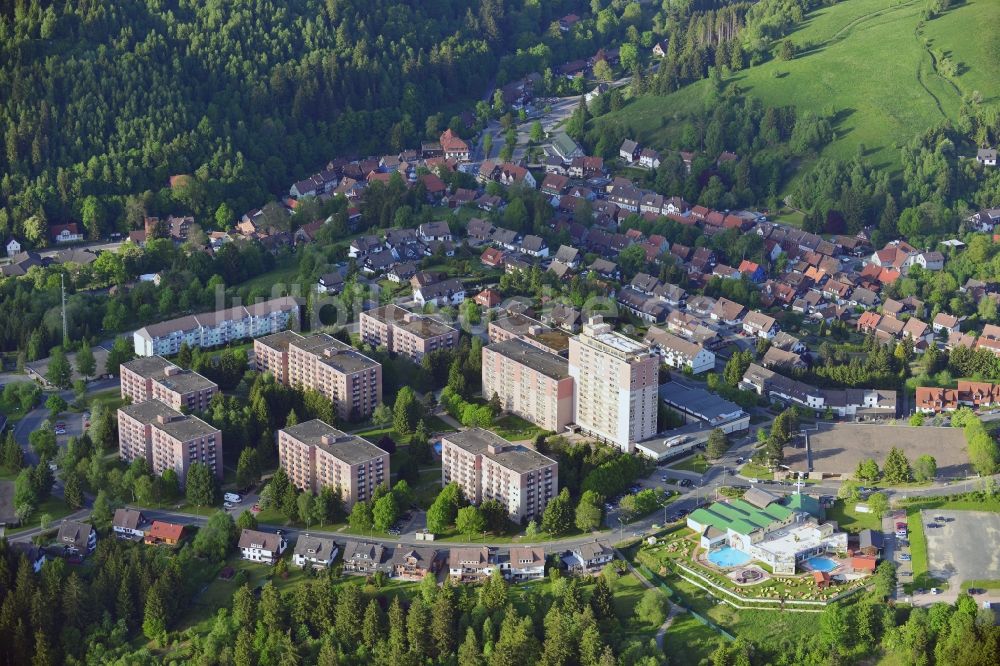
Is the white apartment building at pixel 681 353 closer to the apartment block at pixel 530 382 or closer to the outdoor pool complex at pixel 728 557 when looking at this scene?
the apartment block at pixel 530 382

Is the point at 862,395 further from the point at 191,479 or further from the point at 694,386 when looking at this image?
the point at 191,479

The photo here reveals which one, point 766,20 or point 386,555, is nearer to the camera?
point 386,555

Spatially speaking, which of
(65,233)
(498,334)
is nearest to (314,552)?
(498,334)

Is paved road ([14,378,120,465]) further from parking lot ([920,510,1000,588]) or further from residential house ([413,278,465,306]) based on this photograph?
parking lot ([920,510,1000,588])

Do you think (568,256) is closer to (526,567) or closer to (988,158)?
(988,158)

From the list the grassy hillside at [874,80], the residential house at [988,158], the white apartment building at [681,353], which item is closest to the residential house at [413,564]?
the white apartment building at [681,353]

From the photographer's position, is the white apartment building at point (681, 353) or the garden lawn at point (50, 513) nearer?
the garden lawn at point (50, 513)

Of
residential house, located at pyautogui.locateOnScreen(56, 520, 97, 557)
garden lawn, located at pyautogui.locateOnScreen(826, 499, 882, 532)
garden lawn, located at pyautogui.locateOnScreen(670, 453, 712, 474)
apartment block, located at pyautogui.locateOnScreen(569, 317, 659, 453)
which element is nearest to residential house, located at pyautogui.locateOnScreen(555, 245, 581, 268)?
apartment block, located at pyautogui.locateOnScreen(569, 317, 659, 453)

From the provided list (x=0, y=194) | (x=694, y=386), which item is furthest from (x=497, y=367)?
(x=0, y=194)
